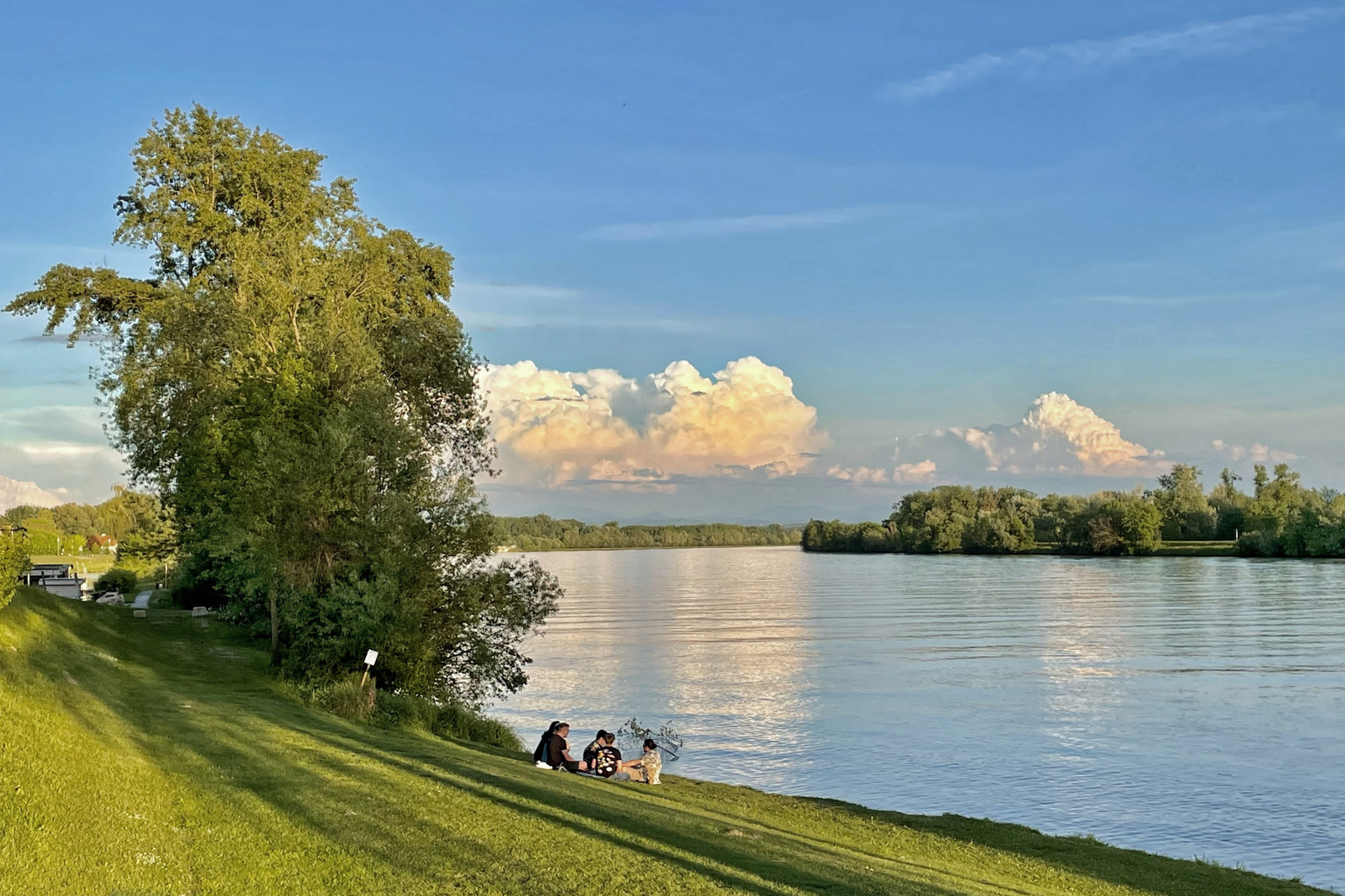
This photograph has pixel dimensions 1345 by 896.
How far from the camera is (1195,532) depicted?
173 metres

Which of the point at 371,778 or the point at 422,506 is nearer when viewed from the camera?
the point at 371,778

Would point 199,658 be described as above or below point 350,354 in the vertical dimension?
below

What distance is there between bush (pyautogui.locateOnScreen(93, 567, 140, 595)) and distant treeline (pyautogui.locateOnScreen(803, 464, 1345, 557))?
135593mm

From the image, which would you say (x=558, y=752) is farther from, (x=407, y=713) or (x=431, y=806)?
(x=431, y=806)

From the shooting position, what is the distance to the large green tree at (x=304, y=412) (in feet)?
106

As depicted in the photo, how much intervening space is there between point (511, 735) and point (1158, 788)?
1711cm

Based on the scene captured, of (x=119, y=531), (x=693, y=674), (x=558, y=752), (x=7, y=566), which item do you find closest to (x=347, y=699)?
(x=558, y=752)

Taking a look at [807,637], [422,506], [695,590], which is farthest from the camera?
[695,590]

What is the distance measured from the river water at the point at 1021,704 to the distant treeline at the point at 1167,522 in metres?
67.7

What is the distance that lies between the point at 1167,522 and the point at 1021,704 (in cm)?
14756

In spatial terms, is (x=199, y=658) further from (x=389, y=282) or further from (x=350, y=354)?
(x=389, y=282)

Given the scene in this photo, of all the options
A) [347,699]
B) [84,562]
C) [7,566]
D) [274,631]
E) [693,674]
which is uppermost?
[7,566]

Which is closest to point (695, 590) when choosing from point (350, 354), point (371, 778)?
point (350, 354)

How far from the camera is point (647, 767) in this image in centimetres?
2395
